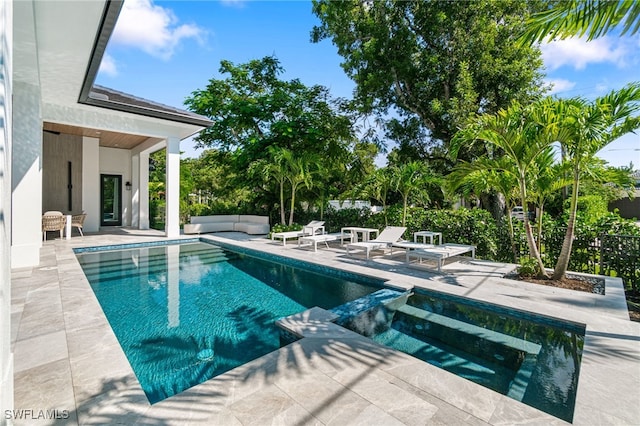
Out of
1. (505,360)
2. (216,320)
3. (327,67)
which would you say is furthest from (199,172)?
(505,360)

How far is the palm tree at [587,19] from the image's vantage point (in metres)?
3.88

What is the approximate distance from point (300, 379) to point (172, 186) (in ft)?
40.2

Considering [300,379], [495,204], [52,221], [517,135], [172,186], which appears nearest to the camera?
[300,379]

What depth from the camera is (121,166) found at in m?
17.6

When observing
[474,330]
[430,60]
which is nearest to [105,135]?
[430,60]

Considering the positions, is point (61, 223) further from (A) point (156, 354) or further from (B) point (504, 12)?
(B) point (504, 12)

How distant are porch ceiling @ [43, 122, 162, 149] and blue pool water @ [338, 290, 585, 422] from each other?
1278 cm

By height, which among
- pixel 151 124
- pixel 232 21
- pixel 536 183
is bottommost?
pixel 536 183

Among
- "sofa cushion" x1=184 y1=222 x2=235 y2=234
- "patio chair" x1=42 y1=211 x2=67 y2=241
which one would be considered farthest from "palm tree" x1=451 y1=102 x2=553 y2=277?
"patio chair" x1=42 y1=211 x2=67 y2=241

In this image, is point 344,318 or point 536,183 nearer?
point 344,318

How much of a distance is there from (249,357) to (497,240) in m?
7.92

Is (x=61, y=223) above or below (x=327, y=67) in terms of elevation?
below

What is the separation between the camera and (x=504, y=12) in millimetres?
13273

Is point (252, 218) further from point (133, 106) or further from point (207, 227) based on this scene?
point (133, 106)
